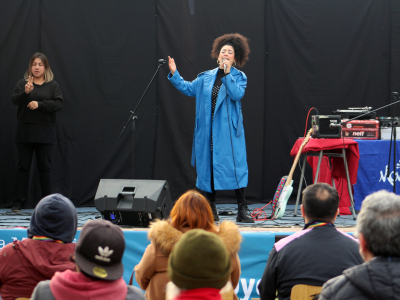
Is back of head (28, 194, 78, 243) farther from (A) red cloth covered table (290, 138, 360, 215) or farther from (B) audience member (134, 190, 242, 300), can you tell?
(A) red cloth covered table (290, 138, 360, 215)

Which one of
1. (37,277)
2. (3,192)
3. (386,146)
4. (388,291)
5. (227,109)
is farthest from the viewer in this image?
(3,192)

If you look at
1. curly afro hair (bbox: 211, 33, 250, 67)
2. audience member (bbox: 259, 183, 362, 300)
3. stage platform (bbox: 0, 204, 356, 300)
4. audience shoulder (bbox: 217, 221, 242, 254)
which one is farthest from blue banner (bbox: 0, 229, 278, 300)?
curly afro hair (bbox: 211, 33, 250, 67)

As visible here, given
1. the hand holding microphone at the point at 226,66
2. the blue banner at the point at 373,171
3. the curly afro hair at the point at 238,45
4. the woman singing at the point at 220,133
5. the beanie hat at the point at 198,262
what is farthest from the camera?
the blue banner at the point at 373,171

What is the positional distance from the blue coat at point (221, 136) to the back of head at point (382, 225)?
2856 mm

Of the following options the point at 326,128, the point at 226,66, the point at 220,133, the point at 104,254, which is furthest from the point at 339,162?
the point at 104,254

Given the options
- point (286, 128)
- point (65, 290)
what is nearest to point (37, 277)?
point (65, 290)

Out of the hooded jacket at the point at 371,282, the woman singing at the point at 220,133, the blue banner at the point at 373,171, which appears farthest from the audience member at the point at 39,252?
the blue banner at the point at 373,171

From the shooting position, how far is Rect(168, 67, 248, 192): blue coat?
4.23 metres

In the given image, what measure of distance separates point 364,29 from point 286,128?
5.26 feet

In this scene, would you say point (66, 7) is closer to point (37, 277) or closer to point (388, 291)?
point (37, 277)

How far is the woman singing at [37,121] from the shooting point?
4785 millimetres

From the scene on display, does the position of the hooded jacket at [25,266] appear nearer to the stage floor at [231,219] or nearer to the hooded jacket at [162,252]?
the hooded jacket at [162,252]

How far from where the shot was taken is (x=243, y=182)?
4.29m

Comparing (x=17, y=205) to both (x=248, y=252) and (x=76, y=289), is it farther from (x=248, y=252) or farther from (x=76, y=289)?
(x=76, y=289)
